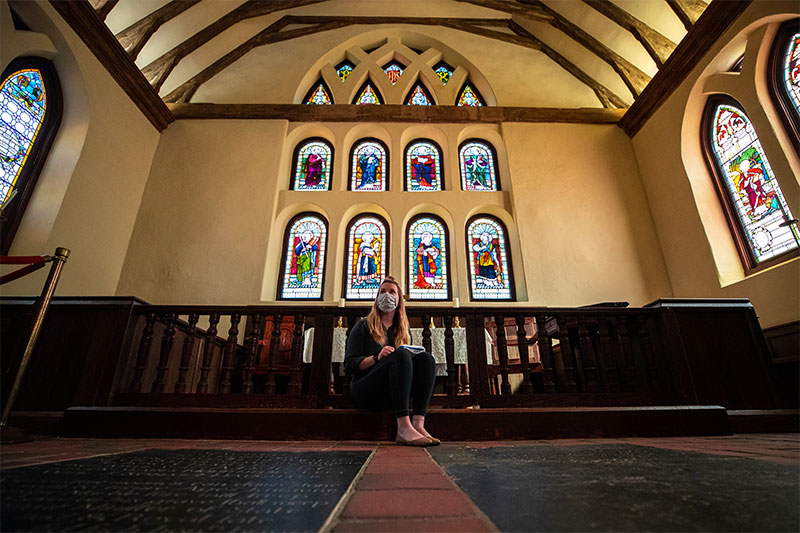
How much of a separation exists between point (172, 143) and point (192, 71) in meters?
1.39

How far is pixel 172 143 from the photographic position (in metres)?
6.00

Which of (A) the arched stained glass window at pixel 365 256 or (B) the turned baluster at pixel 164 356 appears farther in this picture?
(A) the arched stained glass window at pixel 365 256

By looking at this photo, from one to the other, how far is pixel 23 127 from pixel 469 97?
654 centimetres

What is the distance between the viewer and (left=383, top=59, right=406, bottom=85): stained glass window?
7129 mm

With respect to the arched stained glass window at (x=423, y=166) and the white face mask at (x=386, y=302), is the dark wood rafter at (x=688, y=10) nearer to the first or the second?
the arched stained glass window at (x=423, y=166)

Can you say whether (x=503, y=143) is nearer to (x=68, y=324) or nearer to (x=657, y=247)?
(x=657, y=247)

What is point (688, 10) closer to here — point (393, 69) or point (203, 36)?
point (393, 69)

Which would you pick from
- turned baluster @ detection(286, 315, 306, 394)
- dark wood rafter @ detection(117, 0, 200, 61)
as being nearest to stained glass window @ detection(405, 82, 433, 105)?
dark wood rafter @ detection(117, 0, 200, 61)

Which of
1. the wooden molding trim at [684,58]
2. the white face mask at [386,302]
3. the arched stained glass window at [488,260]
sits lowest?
the white face mask at [386,302]

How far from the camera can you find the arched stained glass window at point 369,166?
20.5 ft

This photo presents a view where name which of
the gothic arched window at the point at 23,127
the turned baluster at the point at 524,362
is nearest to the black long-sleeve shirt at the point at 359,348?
the turned baluster at the point at 524,362

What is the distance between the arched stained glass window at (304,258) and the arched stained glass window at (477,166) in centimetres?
256

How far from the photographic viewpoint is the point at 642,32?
17.4ft

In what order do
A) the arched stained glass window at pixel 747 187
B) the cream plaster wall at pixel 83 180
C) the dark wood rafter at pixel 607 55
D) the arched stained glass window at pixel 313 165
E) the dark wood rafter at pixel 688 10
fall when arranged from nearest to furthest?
the arched stained glass window at pixel 747 187
the cream plaster wall at pixel 83 180
the dark wood rafter at pixel 688 10
the dark wood rafter at pixel 607 55
the arched stained glass window at pixel 313 165
